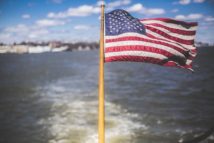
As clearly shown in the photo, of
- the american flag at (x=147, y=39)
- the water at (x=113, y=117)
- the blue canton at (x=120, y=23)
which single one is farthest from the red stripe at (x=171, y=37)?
the water at (x=113, y=117)

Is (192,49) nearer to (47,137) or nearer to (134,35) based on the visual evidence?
(134,35)

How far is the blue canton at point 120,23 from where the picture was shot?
666 centimetres

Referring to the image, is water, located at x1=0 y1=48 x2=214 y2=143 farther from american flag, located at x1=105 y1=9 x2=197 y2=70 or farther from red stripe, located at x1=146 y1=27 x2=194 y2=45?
american flag, located at x1=105 y1=9 x2=197 y2=70

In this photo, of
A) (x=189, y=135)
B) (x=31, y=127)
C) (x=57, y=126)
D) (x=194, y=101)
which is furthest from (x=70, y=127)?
(x=194, y=101)

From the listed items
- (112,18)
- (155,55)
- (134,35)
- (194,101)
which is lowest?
(194,101)

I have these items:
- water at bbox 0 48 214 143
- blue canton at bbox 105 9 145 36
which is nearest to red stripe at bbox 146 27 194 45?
blue canton at bbox 105 9 145 36

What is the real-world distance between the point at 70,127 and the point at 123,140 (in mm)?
5651

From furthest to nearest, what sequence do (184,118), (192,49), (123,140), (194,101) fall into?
1. (194,101)
2. (184,118)
3. (123,140)
4. (192,49)

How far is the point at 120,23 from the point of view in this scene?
6.75 meters

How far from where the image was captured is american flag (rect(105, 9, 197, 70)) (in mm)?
6656

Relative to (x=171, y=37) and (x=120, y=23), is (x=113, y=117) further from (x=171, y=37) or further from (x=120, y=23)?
(x=120, y=23)

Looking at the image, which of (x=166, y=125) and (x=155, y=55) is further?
(x=166, y=125)

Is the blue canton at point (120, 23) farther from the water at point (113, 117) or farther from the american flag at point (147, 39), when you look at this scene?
the water at point (113, 117)

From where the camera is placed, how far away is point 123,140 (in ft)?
71.9
